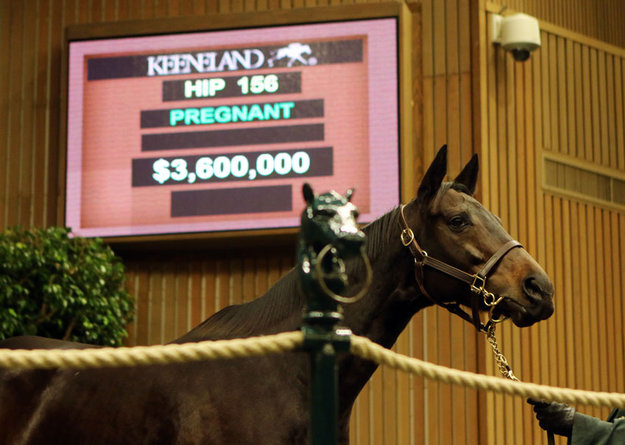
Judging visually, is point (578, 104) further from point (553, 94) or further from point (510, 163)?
point (510, 163)

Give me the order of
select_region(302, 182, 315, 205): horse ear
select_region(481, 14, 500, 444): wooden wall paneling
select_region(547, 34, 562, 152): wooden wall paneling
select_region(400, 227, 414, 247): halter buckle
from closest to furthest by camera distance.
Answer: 1. select_region(302, 182, 315, 205): horse ear
2. select_region(400, 227, 414, 247): halter buckle
3. select_region(481, 14, 500, 444): wooden wall paneling
4. select_region(547, 34, 562, 152): wooden wall paneling

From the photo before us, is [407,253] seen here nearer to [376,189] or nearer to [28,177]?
[376,189]

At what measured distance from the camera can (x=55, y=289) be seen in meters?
5.55

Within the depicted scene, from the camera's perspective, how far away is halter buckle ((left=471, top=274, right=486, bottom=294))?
3102mm

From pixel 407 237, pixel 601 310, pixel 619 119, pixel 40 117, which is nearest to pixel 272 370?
pixel 407 237

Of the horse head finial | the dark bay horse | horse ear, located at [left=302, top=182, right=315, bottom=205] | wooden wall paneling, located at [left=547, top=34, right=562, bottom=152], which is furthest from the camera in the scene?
wooden wall paneling, located at [left=547, top=34, right=562, bottom=152]

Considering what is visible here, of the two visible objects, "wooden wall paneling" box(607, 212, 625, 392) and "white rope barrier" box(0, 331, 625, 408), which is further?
"wooden wall paneling" box(607, 212, 625, 392)

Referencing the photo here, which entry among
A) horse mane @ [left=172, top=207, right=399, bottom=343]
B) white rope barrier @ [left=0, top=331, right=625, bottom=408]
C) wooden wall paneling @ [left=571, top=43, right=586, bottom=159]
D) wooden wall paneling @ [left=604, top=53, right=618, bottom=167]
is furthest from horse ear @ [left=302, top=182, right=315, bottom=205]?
wooden wall paneling @ [left=604, top=53, right=618, bottom=167]

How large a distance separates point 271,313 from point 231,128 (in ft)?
11.1

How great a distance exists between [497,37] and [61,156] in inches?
111

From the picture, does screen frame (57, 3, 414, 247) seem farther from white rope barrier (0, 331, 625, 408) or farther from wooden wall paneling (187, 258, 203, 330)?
white rope barrier (0, 331, 625, 408)

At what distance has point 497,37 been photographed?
6402 mm

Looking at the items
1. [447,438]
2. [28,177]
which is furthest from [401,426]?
[28,177]

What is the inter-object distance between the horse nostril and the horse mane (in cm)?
44
